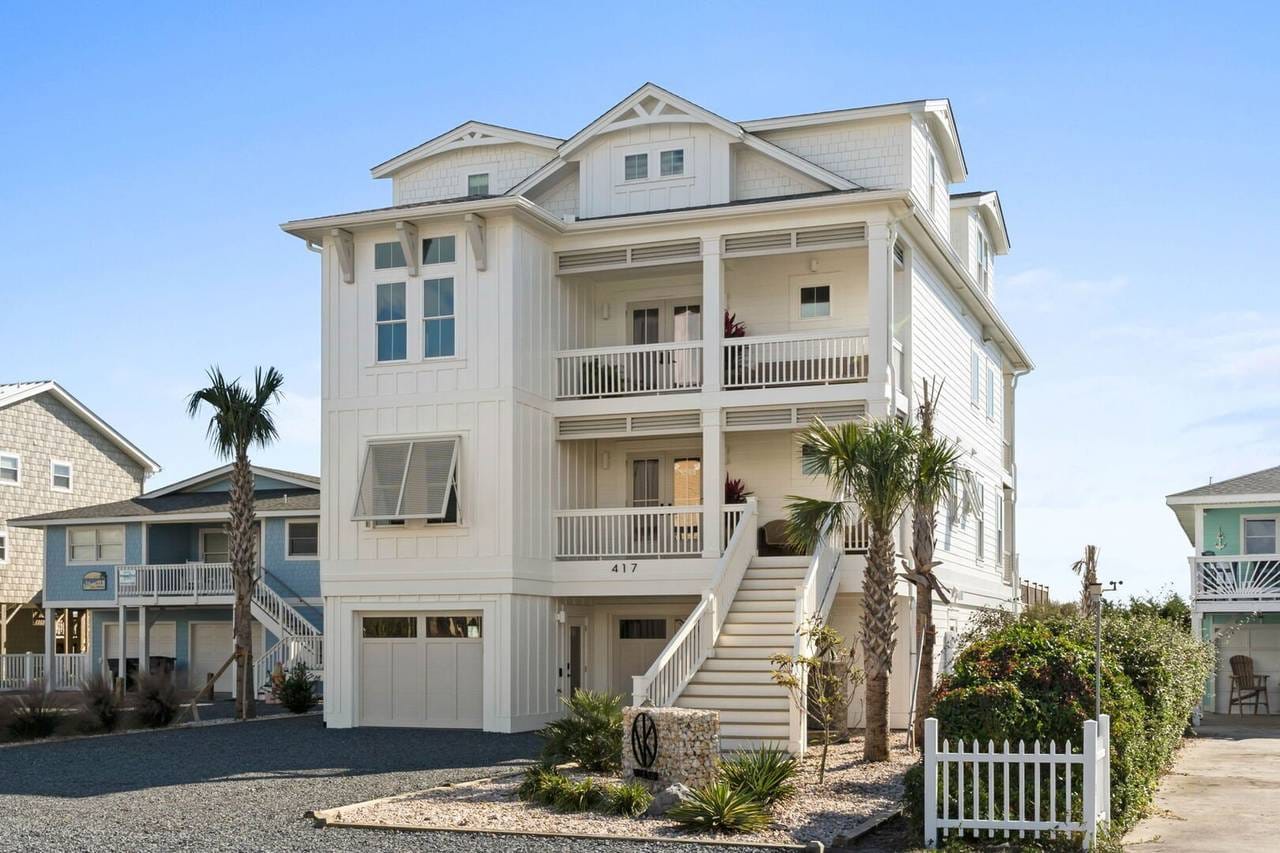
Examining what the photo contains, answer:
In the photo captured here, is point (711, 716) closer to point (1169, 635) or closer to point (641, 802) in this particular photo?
point (641, 802)

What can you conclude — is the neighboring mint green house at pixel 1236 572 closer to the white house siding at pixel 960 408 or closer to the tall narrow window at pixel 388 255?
the white house siding at pixel 960 408

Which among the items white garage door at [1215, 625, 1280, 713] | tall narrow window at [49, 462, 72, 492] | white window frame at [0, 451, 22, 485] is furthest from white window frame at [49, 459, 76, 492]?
white garage door at [1215, 625, 1280, 713]

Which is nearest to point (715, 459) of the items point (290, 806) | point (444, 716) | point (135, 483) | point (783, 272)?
point (783, 272)

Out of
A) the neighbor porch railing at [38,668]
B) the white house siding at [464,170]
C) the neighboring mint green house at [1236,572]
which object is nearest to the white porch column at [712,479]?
the white house siding at [464,170]

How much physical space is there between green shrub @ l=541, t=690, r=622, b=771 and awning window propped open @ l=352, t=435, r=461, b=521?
7.58 m

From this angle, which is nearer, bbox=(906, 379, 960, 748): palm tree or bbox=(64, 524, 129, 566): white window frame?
bbox=(906, 379, 960, 748): palm tree

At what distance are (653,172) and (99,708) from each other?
45.1 ft

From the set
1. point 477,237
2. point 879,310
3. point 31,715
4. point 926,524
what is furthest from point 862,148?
point 31,715

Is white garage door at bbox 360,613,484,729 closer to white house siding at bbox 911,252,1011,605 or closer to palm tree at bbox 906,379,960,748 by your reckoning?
palm tree at bbox 906,379,960,748

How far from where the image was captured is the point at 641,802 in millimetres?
15430

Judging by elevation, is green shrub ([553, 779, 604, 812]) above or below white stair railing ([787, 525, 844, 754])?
below

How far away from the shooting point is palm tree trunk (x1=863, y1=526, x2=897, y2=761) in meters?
19.6

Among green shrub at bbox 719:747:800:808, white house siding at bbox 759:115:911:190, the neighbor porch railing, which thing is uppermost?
white house siding at bbox 759:115:911:190

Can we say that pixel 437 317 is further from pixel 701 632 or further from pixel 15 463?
pixel 15 463
